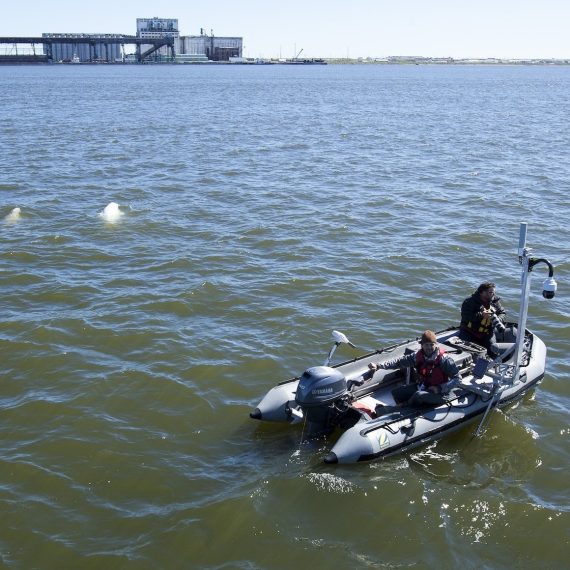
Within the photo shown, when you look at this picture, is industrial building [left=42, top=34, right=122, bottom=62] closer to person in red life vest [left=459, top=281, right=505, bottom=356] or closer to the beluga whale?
the beluga whale

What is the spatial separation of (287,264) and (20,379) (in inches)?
313

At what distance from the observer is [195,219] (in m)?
22.6

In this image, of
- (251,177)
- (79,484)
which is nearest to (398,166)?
(251,177)

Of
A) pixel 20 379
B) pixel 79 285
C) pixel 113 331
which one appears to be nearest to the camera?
pixel 20 379

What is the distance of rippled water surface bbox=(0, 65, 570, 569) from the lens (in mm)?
9164

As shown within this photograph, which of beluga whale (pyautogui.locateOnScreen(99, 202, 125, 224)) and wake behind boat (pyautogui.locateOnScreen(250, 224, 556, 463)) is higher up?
beluga whale (pyautogui.locateOnScreen(99, 202, 125, 224))

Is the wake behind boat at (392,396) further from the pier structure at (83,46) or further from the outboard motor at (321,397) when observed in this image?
the pier structure at (83,46)

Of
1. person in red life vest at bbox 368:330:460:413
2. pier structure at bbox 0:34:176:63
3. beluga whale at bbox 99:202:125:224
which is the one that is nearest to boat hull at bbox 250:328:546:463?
person in red life vest at bbox 368:330:460:413

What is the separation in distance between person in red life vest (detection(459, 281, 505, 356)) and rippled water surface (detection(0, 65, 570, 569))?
1326 millimetres

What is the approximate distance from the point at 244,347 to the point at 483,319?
462 centimetres

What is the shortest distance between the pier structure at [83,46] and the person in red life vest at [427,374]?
168807mm

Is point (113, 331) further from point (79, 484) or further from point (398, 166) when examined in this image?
point (398, 166)

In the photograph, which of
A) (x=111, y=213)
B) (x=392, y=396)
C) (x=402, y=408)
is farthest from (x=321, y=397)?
(x=111, y=213)

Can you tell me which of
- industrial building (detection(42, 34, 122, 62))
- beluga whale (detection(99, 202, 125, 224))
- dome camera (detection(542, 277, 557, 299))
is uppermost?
industrial building (detection(42, 34, 122, 62))
